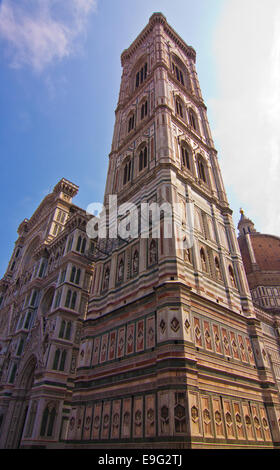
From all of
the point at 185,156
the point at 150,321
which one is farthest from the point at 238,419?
the point at 185,156

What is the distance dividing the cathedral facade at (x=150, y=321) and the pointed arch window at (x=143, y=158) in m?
0.17

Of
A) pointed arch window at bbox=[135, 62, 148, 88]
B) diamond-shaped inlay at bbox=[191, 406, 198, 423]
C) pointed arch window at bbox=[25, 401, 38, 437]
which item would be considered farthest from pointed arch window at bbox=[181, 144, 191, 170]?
pointed arch window at bbox=[25, 401, 38, 437]

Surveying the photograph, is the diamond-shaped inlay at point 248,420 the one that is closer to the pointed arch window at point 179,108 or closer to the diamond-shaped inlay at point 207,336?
the diamond-shaped inlay at point 207,336

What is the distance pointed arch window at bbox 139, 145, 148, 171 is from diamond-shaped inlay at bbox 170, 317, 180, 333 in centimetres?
1313

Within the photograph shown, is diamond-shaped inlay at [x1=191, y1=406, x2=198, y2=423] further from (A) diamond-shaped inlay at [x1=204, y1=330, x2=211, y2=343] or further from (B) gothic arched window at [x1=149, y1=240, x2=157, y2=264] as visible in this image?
(B) gothic arched window at [x1=149, y1=240, x2=157, y2=264]

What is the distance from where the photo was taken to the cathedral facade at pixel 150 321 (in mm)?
11961

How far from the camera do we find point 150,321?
1373 cm

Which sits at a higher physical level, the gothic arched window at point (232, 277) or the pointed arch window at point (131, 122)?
the pointed arch window at point (131, 122)

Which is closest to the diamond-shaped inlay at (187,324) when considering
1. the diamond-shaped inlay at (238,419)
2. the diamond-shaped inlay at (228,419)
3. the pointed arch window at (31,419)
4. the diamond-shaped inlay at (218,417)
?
the diamond-shaped inlay at (218,417)

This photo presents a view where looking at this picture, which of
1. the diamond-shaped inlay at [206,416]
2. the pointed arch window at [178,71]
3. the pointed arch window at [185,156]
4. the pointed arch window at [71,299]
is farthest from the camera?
the pointed arch window at [178,71]

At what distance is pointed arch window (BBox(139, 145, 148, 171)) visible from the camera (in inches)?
895

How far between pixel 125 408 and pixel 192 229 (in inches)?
379

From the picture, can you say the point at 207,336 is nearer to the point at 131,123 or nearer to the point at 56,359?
the point at 56,359
